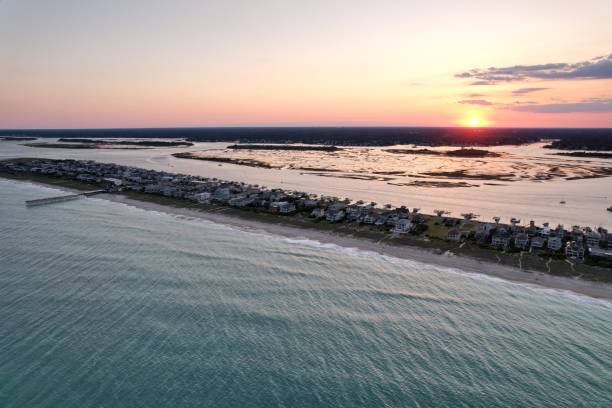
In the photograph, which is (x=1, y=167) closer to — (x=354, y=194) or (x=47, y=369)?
(x=354, y=194)

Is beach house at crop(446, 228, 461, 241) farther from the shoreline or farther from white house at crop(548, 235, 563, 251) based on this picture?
white house at crop(548, 235, 563, 251)

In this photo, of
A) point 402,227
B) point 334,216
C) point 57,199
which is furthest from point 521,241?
point 57,199

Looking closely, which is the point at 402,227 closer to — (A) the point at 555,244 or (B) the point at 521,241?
(B) the point at 521,241

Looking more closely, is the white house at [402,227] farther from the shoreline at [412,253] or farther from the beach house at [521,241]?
the beach house at [521,241]

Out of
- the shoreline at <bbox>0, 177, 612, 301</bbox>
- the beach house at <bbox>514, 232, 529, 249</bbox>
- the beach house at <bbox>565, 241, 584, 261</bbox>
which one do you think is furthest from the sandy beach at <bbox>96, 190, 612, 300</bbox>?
the beach house at <bbox>514, 232, 529, 249</bbox>

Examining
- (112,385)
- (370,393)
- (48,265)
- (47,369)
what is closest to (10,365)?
(47,369)

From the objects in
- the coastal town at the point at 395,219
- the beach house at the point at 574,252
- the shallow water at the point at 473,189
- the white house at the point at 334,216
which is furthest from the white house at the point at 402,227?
the beach house at the point at 574,252
